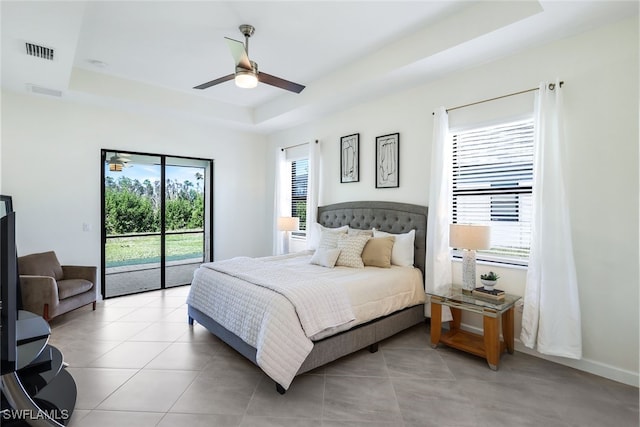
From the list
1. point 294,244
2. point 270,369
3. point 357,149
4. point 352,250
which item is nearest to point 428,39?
point 357,149

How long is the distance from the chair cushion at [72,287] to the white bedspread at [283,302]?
60.2 inches

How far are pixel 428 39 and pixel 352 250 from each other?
2288 millimetres

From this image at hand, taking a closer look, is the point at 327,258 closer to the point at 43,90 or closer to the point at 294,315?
the point at 294,315

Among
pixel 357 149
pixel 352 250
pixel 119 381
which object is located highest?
pixel 357 149

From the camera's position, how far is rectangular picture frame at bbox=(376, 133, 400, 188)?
4.14 m

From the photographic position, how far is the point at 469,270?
308cm

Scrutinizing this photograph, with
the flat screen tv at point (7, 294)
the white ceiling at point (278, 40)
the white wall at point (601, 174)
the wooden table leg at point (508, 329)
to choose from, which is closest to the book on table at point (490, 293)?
the wooden table leg at point (508, 329)

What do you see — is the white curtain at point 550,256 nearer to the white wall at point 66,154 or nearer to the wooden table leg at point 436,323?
the wooden table leg at point 436,323

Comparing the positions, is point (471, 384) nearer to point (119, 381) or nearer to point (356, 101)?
point (119, 381)

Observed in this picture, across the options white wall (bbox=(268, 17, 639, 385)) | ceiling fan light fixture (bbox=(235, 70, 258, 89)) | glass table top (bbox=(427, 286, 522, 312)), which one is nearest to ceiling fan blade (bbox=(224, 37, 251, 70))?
ceiling fan light fixture (bbox=(235, 70, 258, 89))

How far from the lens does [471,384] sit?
252 centimetres

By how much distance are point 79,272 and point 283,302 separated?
3342 mm

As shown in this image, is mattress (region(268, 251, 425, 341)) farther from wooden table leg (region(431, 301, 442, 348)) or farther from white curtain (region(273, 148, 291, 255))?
white curtain (region(273, 148, 291, 255))

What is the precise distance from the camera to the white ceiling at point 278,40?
2.59m
